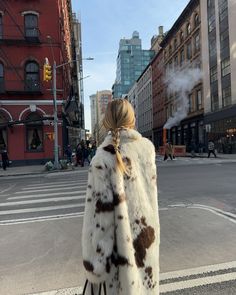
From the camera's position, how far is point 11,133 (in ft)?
98.0

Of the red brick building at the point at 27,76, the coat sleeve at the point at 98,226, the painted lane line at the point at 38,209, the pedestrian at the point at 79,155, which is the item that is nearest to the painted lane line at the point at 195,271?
the coat sleeve at the point at 98,226

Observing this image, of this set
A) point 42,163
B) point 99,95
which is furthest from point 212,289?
point 99,95

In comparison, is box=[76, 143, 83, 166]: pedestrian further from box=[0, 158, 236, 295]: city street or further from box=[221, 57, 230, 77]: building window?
box=[221, 57, 230, 77]: building window

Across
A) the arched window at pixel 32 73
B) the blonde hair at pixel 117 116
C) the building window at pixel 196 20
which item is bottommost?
the blonde hair at pixel 117 116

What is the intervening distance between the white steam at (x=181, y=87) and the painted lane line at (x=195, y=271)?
149 ft

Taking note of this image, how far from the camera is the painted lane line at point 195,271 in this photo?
448 centimetres

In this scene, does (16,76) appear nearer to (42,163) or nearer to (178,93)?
(42,163)

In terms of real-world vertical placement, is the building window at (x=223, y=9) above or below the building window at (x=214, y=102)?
above

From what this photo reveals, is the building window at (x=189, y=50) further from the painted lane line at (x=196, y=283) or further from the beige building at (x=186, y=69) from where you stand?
the painted lane line at (x=196, y=283)

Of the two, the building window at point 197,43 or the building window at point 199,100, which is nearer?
the building window at point 197,43

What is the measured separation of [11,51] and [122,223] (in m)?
30.1

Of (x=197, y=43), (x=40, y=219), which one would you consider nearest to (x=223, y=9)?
(x=197, y=43)

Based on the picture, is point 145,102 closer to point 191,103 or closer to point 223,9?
point 191,103

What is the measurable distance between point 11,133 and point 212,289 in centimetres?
2761
